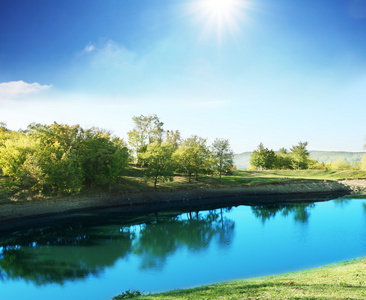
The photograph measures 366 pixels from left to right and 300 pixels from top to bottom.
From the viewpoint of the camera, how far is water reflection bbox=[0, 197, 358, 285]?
19.8 m

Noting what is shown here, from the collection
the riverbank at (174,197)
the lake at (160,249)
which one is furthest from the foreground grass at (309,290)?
the riverbank at (174,197)

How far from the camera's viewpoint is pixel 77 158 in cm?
4575

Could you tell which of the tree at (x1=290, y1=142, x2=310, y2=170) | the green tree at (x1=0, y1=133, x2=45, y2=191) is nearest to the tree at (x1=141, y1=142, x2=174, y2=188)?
the green tree at (x1=0, y1=133, x2=45, y2=191)

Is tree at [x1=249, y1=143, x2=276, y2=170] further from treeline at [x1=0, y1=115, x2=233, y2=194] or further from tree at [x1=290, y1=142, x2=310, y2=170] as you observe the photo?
treeline at [x1=0, y1=115, x2=233, y2=194]

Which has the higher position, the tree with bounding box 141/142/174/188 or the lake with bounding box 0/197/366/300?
the tree with bounding box 141/142/174/188

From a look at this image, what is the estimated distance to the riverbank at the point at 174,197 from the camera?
121ft

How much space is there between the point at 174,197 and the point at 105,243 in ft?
91.1

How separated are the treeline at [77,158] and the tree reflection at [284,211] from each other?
1993 centimetres

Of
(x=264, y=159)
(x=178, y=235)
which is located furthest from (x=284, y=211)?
(x=264, y=159)

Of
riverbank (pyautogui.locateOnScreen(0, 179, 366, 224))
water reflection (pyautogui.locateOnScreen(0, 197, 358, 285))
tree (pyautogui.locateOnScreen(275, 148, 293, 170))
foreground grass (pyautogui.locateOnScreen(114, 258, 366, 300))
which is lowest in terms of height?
water reflection (pyautogui.locateOnScreen(0, 197, 358, 285))

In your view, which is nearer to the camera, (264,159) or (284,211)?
(284,211)

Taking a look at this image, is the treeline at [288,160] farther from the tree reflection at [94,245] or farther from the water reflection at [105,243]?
the tree reflection at [94,245]

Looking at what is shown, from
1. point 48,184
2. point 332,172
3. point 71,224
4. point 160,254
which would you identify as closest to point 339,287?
point 160,254

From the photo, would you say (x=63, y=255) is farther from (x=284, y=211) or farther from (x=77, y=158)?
(x=284, y=211)
